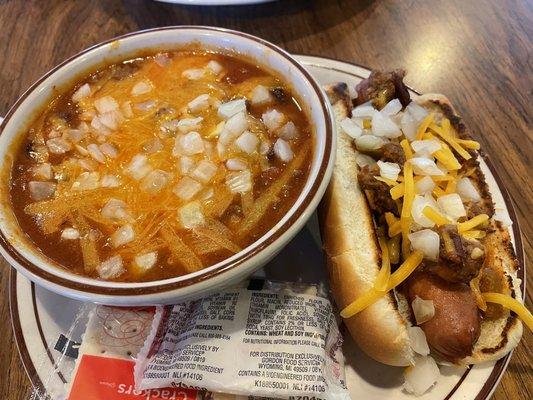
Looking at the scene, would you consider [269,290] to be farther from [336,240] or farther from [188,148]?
[188,148]

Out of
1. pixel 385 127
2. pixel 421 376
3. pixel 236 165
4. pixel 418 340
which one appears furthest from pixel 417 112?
pixel 421 376

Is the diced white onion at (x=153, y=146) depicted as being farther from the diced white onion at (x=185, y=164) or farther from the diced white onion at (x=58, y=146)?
the diced white onion at (x=58, y=146)

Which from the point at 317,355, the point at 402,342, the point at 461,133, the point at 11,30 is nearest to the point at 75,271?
the point at 317,355

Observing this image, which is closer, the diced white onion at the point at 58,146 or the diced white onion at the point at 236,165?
the diced white onion at the point at 236,165

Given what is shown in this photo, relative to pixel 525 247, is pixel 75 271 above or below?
above

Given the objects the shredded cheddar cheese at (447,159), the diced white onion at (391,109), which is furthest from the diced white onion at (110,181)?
the shredded cheddar cheese at (447,159)
